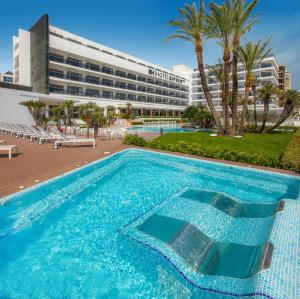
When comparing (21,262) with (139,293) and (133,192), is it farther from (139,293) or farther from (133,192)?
(133,192)

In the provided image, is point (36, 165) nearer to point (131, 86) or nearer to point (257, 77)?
point (131, 86)

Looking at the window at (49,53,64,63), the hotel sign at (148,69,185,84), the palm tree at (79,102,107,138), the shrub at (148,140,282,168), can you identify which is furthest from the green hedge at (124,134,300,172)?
the hotel sign at (148,69,185,84)

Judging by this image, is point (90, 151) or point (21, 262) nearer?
point (21, 262)

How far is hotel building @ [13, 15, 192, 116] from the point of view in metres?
34.8

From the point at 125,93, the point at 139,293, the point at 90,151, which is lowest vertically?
the point at 139,293

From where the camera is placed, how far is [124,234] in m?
5.12

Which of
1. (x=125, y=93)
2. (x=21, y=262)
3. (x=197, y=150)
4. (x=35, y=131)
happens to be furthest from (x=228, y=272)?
(x=125, y=93)

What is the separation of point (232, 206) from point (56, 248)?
5.02 metres

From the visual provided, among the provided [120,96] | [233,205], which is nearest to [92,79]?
[120,96]

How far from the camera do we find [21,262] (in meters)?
4.16

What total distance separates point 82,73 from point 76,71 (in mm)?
1445

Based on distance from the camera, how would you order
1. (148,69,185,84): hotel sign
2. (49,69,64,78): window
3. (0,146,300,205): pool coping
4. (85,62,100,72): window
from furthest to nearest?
(148,69,185,84): hotel sign
(85,62,100,72): window
(49,69,64,78): window
(0,146,300,205): pool coping

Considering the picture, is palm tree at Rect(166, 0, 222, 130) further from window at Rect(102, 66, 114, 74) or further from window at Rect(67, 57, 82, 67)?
window at Rect(102, 66, 114, 74)

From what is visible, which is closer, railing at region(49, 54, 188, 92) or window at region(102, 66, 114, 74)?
railing at region(49, 54, 188, 92)
